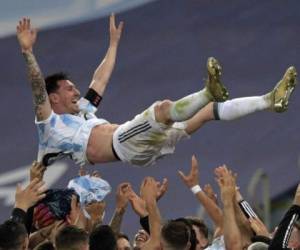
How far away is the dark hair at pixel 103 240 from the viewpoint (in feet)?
23.1

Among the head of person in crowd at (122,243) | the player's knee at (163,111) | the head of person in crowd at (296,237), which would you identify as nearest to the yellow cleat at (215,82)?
the player's knee at (163,111)

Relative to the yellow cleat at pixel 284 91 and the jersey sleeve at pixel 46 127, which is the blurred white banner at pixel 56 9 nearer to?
the jersey sleeve at pixel 46 127

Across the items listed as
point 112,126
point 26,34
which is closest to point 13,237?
point 26,34

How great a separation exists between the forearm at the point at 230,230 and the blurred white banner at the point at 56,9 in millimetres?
8750

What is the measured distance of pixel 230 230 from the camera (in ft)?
25.3

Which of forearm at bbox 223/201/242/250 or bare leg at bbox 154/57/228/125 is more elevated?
bare leg at bbox 154/57/228/125

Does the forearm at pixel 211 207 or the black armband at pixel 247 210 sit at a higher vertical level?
the forearm at pixel 211 207

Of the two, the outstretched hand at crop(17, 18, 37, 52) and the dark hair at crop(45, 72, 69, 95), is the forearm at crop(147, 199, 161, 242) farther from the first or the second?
the dark hair at crop(45, 72, 69, 95)

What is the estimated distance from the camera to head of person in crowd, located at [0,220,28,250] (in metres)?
6.77

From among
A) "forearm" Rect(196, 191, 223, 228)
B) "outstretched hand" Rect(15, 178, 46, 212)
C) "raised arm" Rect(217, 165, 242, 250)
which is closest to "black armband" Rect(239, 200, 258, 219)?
"forearm" Rect(196, 191, 223, 228)

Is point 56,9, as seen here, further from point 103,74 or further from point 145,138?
point 145,138

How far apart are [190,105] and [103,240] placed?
148 centimetres

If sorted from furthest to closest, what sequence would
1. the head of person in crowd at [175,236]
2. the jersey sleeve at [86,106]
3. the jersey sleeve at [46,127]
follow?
1. the jersey sleeve at [86,106]
2. the jersey sleeve at [46,127]
3. the head of person in crowd at [175,236]

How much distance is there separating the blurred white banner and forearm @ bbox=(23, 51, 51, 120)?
7298mm
